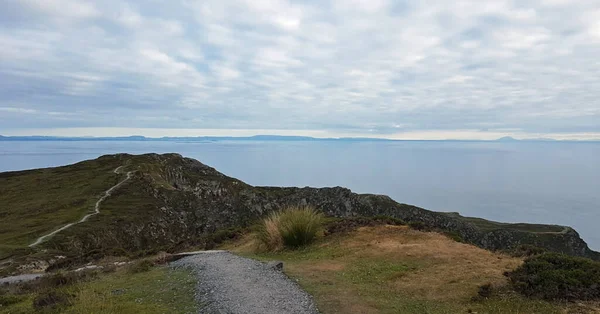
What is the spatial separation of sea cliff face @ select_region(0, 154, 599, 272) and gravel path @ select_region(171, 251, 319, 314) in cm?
2317

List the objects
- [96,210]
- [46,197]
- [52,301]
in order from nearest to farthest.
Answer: [52,301], [96,210], [46,197]

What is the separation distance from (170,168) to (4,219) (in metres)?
38.3

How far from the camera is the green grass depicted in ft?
26.7

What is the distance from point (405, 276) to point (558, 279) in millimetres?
3474

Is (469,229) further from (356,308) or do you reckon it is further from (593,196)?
(593,196)

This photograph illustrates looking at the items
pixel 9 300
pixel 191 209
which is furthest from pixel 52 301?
pixel 191 209

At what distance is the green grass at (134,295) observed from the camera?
8142 millimetres

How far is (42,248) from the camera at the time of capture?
96.6 feet

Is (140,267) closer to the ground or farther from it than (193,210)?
farther from it

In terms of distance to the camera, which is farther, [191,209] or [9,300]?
[191,209]

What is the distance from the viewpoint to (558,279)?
894cm

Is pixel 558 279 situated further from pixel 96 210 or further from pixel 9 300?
pixel 96 210

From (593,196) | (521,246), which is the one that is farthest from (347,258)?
(593,196)

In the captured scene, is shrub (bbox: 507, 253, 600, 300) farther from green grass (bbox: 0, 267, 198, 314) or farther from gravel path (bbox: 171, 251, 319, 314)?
green grass (bbox: 0, 267, 198, 314)
